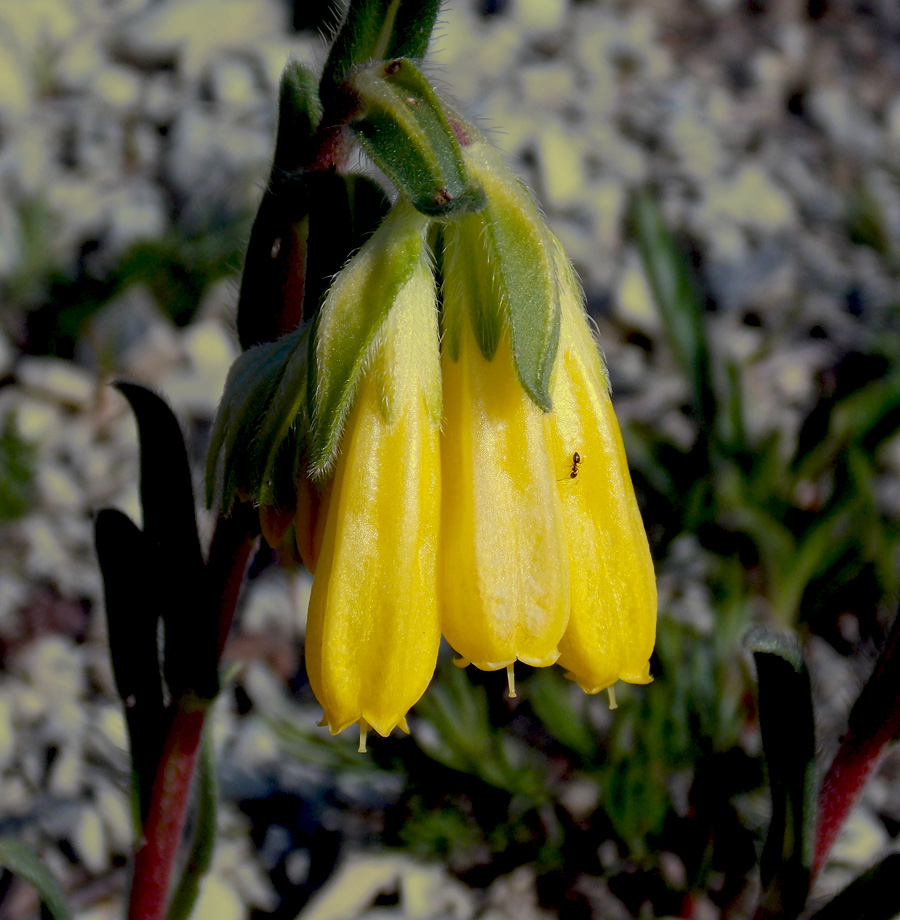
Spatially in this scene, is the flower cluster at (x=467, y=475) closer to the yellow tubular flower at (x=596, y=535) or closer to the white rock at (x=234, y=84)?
the yellow tubular flower at (x=596, y=535)

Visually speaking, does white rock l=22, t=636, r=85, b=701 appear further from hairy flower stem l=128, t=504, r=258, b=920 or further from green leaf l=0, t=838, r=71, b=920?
green leaf l=0, t=838, r=71, b=920

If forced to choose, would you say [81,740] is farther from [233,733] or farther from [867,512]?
[867,512]

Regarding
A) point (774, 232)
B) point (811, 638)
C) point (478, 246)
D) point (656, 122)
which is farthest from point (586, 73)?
point (478, 246)

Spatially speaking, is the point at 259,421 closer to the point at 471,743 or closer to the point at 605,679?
the point at 605,679

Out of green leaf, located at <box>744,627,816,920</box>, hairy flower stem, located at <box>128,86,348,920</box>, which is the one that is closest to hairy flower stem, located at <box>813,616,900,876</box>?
green leaf, located at <box>744,627,816,920</box>

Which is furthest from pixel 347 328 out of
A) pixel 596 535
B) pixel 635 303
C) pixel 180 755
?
pixel 635 303

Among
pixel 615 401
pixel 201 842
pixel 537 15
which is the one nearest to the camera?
pixel 201 842
